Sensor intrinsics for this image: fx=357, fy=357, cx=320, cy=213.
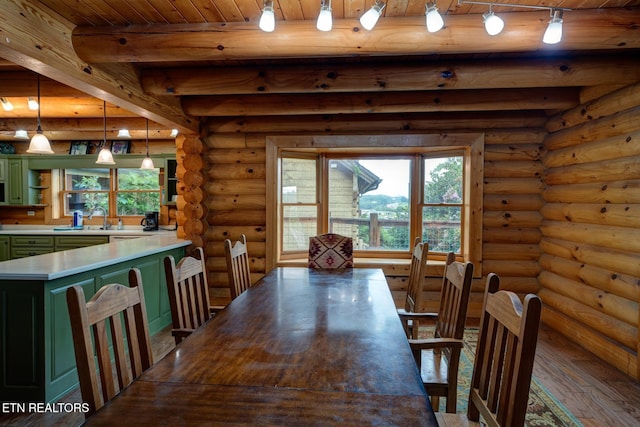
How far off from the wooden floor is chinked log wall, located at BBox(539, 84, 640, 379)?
179 millimetres

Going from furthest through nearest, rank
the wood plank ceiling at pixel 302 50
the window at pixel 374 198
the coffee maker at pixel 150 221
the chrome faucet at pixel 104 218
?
the chrome faucet at pixel 104 218
the coffee maker at pixel 150 221
the window at pixel 374 198
the wood plank ceiling at pixel 302 50

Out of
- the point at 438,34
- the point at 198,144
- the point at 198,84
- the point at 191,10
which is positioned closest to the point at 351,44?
the point at 438,34

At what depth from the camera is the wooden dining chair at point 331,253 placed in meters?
3.49

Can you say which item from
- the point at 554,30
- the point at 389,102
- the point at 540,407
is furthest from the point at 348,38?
the point at 540,407

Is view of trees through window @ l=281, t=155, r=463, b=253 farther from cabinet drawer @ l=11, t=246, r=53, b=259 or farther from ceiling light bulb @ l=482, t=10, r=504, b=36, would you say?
cabinet drawer @ l=11, t=246, r=53, b=259

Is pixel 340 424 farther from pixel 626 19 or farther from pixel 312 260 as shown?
pixel 626 19

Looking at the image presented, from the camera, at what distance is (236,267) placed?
9.02ft

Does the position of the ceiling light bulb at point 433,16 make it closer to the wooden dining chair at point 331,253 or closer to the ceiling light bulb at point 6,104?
the wooden dining chair at point 331,253

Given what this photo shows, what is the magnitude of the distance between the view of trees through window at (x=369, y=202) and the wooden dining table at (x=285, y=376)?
270cm

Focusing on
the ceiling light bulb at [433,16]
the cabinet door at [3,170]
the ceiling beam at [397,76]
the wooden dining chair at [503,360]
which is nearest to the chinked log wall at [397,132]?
the ceiling beam at [397,76]

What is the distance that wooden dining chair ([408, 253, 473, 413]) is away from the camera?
1740 millimetres

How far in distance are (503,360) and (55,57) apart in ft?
9.52

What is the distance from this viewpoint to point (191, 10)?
2.25 metres

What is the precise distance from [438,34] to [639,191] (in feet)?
7.00
